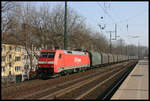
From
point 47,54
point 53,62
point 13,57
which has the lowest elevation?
point 53,62

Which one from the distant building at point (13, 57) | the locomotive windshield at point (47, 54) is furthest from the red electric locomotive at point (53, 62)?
the distant building at point (13, 57)

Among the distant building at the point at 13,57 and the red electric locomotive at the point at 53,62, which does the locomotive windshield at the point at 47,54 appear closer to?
the red electric locomotive at the point at 53,62

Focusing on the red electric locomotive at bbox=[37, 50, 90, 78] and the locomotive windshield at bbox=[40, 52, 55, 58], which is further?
the locomotive windshield at bbox=[40, 52, 55, 58]

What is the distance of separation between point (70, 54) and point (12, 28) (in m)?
6.58

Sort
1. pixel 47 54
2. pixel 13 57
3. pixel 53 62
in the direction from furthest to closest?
1. pixel 13 57
2. pixel 47 54
3. pixel 53 62

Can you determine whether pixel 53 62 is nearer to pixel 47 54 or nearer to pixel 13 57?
pixel 47 54

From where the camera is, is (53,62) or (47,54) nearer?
(53,62)

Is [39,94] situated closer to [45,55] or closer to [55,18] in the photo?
[45,55]

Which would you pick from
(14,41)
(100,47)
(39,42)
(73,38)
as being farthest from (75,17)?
(100,47)

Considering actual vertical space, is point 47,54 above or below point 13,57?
above

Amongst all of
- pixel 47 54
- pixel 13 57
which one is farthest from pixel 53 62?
pixel 13 57

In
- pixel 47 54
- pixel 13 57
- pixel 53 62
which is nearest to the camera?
pixel 53 62

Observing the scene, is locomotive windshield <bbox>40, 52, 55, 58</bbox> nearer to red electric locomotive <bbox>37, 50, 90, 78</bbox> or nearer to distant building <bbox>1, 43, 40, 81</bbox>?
red electric locomotive <bbox>37, 50, 90, 78</bbox>

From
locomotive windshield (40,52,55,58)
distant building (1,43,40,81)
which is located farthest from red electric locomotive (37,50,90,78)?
distant building (1,43,40,81)
